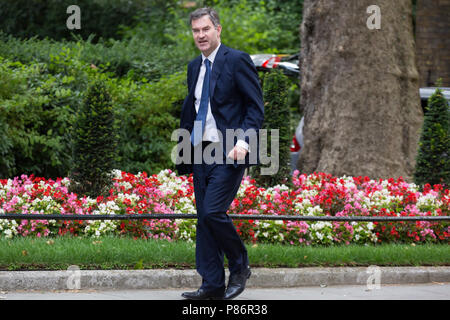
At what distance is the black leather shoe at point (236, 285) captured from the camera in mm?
5988

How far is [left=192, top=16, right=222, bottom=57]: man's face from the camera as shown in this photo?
19.3 ft

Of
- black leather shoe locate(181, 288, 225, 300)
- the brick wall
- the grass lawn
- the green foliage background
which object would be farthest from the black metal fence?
the brick wall

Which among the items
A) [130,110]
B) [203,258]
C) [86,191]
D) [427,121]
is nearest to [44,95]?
[130,110]

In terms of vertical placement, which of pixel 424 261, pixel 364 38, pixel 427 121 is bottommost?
pixel 424 261

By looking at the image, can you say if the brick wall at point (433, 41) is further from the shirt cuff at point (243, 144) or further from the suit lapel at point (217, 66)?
the shirt cuff at point (243, 144)

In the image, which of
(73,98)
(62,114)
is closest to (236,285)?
(62,114)

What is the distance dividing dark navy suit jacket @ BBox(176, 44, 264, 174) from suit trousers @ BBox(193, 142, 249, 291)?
0.19m

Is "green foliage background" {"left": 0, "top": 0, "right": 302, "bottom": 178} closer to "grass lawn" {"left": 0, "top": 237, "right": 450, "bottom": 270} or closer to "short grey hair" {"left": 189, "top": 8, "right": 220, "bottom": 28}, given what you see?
"grass lawn" {"left": 0, "top": 237, "right": 450, "bottom": 270}

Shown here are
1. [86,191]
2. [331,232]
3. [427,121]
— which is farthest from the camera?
[427,121]

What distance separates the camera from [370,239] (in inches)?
336

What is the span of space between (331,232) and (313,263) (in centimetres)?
99

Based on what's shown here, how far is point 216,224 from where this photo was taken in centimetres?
584

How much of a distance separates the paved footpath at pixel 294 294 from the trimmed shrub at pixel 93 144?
8.83 feet
